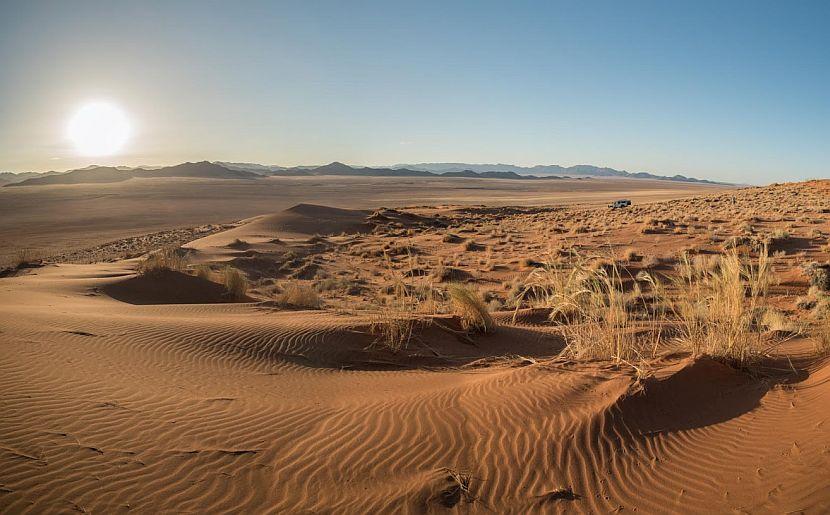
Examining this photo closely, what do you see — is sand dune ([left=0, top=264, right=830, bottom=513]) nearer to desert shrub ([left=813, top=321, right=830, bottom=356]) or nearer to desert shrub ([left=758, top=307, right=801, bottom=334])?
desert shrub ([left=813, top=321, right=830, bottom=356])

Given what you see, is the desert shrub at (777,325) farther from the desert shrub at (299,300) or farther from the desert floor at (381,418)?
the desert shrub at (299,300)

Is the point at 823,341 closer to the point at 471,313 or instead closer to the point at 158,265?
the point at 471,313

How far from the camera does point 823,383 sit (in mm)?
5004

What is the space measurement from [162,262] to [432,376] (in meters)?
12.3

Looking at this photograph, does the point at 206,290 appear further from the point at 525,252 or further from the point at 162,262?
the point at 525,252

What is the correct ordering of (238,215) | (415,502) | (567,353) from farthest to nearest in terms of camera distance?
(238,215), (567,353), (415,502)

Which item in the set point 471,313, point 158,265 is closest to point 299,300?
point 471,313

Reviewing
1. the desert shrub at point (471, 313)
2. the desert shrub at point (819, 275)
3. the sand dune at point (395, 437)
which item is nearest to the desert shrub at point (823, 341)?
the sand dune at point (395, 437)

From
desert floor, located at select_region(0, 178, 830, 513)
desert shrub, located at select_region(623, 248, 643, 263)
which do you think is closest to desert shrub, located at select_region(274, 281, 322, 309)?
desert floor, located at select_region(0, 178, 830, 513)

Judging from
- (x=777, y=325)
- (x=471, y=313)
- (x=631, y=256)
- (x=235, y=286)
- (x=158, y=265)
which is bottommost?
(x=235, y=286)

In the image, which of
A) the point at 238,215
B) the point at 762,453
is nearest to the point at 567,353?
the point at 762,453

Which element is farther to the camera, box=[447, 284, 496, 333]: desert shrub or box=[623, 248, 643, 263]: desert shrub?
box=[623, 248, 643, 263]: desert shrub

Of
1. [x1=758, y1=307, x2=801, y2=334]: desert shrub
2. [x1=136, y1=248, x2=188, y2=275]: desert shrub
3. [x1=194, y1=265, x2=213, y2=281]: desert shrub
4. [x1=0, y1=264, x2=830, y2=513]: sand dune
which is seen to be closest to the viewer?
[x1=0, y1=264, x2=830, y2=513]: sand dune

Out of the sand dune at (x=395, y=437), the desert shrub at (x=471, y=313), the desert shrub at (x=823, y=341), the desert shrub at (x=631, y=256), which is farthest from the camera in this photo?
the desert shrub at (x=631, y=256)
